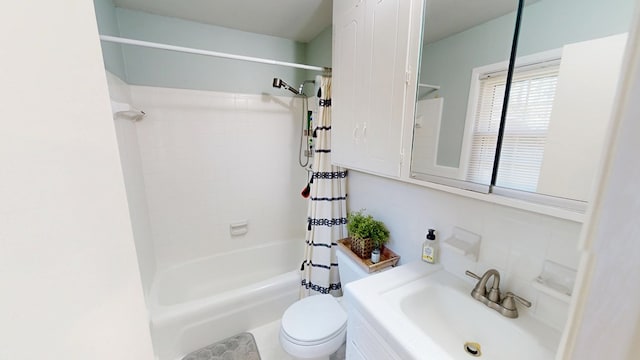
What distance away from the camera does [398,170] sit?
1077 millimetres

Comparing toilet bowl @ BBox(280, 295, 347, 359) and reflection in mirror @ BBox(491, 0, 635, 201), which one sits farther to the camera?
toilet bowl @ BBox(280, 295, 347, 359)

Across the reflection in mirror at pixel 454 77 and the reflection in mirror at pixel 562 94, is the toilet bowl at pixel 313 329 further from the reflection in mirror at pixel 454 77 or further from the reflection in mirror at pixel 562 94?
the reflection in mirror at pixel 562 94

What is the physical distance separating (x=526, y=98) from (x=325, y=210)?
4.06 feet

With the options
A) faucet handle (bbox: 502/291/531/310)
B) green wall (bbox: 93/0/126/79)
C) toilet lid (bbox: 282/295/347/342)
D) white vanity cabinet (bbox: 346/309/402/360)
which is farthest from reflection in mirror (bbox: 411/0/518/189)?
green wall (bbox: 93/0/126/79)

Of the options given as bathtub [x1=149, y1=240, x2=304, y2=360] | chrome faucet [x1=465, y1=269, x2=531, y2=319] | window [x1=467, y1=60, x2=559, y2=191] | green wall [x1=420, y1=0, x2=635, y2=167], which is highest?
green wall [x1=420, y1=0, x2=635, y2=167]

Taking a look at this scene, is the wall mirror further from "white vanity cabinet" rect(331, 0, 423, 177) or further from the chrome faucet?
the chrome faucet

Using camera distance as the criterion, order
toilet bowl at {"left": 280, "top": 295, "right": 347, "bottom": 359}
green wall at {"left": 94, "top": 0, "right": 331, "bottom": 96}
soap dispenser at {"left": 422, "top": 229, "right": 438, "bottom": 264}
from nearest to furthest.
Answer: soap dispenser at {"left": 422, "top": 229, "right": 438, "bottom": 264} < toilet bowl at {"left": 280, "top": 295, "right": 347, "bottom": 359} < green wall at {"left": 94, "top": 0, "right": 331, "bottom": 96}

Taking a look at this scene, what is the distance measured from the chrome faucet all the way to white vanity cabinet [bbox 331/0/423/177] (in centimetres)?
53

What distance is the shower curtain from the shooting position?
168 centimetres

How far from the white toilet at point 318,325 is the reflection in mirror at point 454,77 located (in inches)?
27.8

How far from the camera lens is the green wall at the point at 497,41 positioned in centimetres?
67

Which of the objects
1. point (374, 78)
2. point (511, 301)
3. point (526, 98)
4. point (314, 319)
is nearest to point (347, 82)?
point (374, 78)

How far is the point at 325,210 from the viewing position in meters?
1.71

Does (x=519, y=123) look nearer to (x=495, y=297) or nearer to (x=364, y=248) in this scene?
(x=495, y=297)
